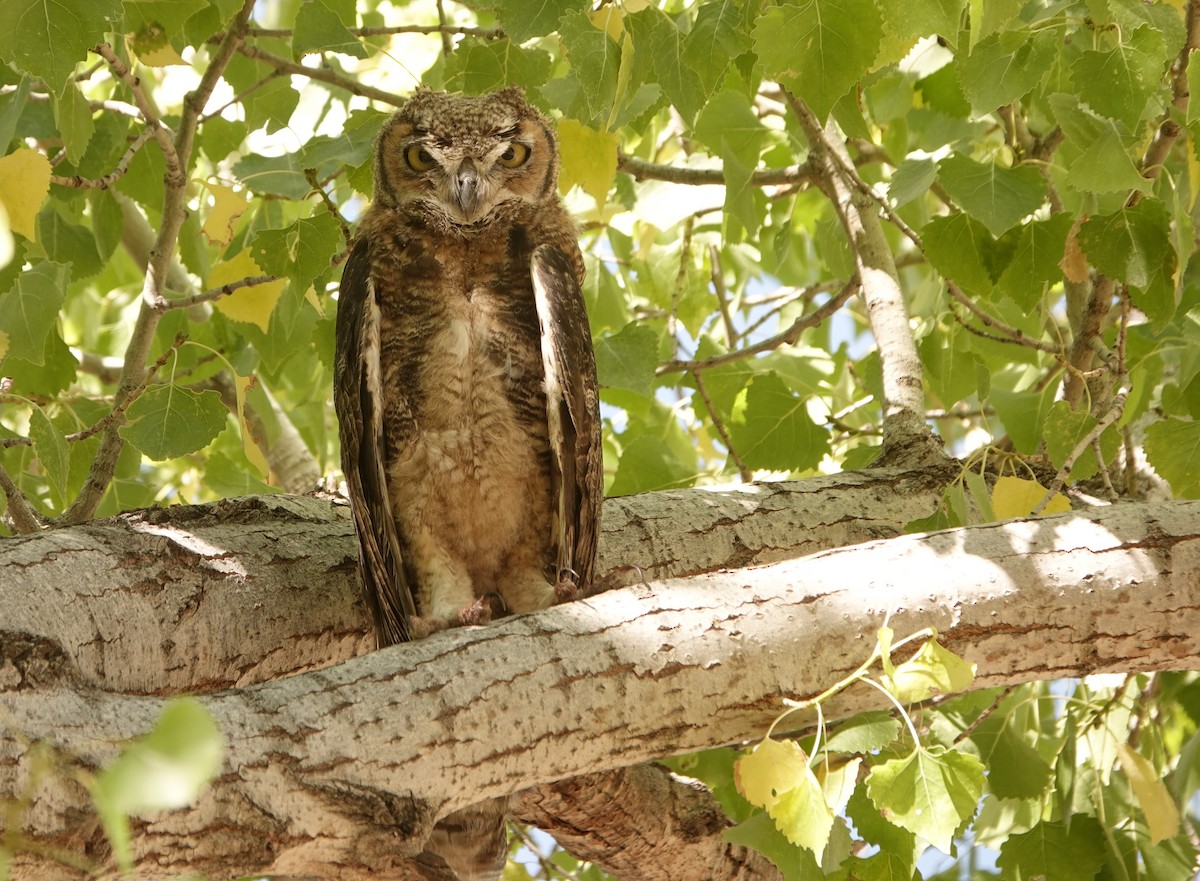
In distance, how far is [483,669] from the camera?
1.79 meters

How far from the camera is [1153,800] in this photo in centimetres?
229

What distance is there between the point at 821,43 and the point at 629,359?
50.7 inches

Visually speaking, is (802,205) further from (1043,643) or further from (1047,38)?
(1043,643)

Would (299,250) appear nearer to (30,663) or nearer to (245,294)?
(245,294)

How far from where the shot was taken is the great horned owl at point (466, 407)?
2725 millimetres

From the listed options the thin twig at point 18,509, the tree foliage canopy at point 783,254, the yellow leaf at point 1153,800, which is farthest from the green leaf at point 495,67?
the yellow leaf at point 1153,800

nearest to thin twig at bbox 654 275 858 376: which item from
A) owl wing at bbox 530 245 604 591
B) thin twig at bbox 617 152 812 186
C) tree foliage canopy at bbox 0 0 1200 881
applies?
tree foliage canopy at bbox 0 0 1200 881

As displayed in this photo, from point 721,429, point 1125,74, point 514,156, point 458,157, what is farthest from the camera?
point 721,429

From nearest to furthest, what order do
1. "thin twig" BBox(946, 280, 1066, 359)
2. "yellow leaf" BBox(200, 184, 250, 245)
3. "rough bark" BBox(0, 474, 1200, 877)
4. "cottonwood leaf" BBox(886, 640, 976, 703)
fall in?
"rough bark" BBox(0, 474, 1200, 877)
"cottonwood leaf" BBox(886, 640, 976, 703)
"yellow leaf" BBox(200, 184, 250, 245)
"thin twig" BBox(946, 280, 1066, 359)

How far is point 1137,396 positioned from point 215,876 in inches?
88.4

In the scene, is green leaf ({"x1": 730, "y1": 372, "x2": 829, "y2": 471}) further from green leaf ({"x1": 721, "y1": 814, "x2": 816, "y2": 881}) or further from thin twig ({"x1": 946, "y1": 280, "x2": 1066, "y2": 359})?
green leaf ({"x1": 721, "y1": 814, "x2": 816, "y2": 881})

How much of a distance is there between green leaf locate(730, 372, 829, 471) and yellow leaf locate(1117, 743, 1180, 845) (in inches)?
44.4

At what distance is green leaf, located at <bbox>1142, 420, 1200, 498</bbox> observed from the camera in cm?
241

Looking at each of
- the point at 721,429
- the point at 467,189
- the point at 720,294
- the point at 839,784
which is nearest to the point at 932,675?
the point at 839,784
